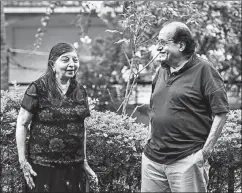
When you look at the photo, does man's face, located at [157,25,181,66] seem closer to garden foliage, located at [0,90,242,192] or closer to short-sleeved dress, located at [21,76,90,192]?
Result: short-sleeved dress, located at [21,76,90,192]

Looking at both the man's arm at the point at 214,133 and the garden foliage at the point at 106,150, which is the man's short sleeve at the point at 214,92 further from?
the garden foliage at the point at 106,150

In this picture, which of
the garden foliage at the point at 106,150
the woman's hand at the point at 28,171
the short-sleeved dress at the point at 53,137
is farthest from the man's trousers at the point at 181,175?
the garden foliage at the point at 106,150

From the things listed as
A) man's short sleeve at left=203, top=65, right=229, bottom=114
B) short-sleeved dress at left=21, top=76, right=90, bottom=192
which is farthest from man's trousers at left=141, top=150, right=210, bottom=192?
short-sleeved dress at left=21, top=76, right=90, bottom=192

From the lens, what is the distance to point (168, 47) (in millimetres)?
4672

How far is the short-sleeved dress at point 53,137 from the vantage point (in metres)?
4.99

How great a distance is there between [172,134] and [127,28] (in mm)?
3404

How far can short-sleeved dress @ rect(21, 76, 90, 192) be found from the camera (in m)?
4.99

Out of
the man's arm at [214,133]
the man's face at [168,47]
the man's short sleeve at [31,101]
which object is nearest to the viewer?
the man's arm at [214,133]

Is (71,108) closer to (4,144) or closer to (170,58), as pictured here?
(170,58)

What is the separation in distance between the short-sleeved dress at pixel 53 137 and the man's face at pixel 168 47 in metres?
0.88

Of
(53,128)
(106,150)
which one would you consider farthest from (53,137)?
(106,150)

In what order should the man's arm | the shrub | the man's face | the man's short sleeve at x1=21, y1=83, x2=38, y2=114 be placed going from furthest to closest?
1. the shrub
2. the man's short sleeve at x1=21, y1=83, x2=38, y2=114
3. the man's face
4. the man's arm

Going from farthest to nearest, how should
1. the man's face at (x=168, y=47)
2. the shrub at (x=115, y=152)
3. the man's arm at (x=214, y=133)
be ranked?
the shrub at (x=115, y=152)
the man's face at (x=168, y=47)
the man's arm at (x=214, y=133)

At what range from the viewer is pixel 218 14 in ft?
34.1
